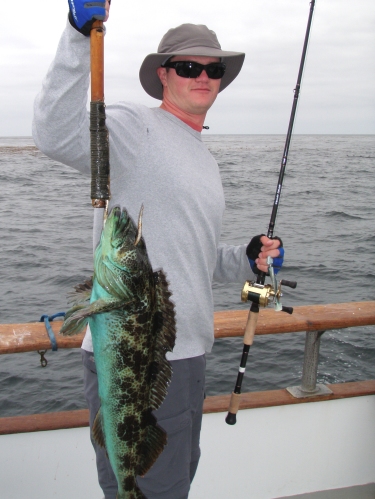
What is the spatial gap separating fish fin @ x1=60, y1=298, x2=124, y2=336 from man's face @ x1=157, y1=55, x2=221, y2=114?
1352mm

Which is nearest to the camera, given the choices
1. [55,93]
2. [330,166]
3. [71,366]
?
[55,93]

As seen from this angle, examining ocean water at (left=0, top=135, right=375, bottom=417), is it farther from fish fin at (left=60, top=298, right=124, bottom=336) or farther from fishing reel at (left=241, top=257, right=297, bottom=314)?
fish fin at (left=60, top=298, right=124, bottom=336)

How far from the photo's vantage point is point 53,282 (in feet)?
39.9

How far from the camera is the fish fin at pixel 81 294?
205 cm

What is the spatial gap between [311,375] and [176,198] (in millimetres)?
2105

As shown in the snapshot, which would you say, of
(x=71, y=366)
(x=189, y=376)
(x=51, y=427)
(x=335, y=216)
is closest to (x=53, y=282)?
(x=71, y=366)

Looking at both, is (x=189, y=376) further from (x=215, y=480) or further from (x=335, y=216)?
(x=335, y=216)

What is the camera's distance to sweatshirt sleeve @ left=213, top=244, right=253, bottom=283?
10.8 feet

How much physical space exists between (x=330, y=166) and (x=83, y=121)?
4576cm

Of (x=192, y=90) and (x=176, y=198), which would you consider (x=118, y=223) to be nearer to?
(x=176, y=198)

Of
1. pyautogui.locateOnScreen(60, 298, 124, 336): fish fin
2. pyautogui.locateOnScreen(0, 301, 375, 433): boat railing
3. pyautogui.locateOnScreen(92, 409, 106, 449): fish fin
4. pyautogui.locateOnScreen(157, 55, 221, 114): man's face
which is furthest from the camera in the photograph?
pyautogui.locateOnScreen(0, 301, 375, 433): boat railing

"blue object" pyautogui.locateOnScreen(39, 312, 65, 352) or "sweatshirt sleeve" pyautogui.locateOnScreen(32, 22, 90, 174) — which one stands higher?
"sweatshirt sleeve" pyautogui.locateOnScreen(32, 22, 90, 174)

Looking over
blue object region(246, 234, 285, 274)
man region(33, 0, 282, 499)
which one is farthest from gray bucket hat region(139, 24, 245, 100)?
blue object region(246, 234, 285, 274)

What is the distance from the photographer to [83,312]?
1.91 m
